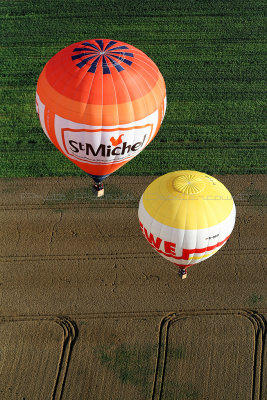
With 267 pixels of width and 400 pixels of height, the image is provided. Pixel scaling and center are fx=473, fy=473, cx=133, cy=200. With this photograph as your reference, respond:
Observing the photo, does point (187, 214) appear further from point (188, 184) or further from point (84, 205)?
point (84, 205)

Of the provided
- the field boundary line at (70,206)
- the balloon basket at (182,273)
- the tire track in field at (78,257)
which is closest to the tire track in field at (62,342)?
the tire track in field at (78,257)

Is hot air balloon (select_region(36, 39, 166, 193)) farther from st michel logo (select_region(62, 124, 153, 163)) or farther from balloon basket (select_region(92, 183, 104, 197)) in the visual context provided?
balloon basket (select_region(92, 183, 104, 197))

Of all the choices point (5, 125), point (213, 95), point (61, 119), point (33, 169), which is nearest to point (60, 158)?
point (33, 169)

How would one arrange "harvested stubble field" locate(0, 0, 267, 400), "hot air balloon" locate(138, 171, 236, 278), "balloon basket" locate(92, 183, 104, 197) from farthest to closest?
"balloon basket" locate(92, 183, 104, 197) → "harvested stubble field" locate(0, 0, 267, 400) → "hot air balloon" locate(138, 171, 236, 278)

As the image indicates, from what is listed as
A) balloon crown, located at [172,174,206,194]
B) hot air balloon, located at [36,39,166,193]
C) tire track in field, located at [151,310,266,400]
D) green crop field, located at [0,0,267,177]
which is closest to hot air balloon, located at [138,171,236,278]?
balloon crown, located at [172,174,206,194]

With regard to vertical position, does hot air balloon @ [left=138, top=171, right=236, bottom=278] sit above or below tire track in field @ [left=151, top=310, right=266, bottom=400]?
above

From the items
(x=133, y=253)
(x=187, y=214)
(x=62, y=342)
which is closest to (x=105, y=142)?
(x=187, y=214)

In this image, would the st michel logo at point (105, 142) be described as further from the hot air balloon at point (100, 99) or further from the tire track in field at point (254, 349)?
the tire track in field at point (254, 349)
